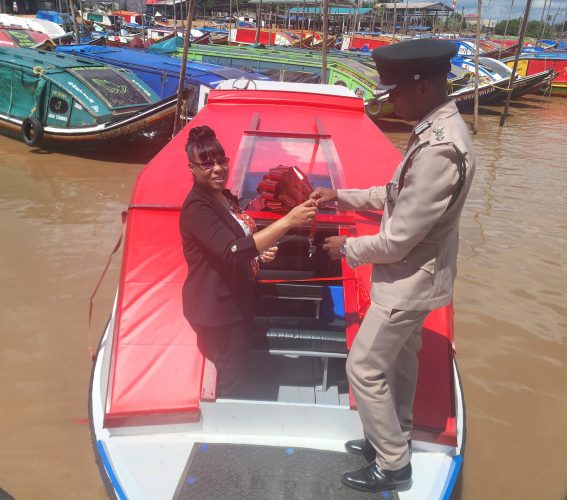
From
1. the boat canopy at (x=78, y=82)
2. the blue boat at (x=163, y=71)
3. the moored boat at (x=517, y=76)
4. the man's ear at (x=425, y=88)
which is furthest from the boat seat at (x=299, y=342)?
the moored boat at (x=517, y=76)

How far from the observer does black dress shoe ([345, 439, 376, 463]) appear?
7.51 ft

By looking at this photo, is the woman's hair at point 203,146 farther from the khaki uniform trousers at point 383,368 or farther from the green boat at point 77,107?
the green boat at point 77,107

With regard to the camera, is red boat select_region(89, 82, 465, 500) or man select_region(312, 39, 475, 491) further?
red boat select_region(89, 82, 465, 500)

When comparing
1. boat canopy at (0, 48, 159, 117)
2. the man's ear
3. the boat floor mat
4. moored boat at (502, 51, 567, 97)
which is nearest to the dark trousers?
the boat floor mat

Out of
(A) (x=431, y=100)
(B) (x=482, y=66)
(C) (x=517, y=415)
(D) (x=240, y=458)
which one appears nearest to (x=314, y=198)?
(A) (x=431, y=100)

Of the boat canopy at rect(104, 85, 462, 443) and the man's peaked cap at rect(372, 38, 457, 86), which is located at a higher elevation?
the man's peaked cap at rect(372, 38, 457, 86)

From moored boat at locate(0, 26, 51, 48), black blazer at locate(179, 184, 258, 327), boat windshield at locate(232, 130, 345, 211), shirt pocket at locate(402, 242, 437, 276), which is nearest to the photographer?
shirt pocket at locate(402, 242, 437, 276)

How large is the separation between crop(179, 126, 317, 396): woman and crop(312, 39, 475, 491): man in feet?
1.17

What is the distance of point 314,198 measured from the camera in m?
2.43

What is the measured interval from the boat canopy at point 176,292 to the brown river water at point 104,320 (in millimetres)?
976

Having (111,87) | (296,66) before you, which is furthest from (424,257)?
(296,66)

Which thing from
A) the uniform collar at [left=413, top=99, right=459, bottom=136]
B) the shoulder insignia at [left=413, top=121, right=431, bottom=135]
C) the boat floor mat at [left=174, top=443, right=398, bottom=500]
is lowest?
the boat floor mat at [left=174, top=443, right=398, bottom=500]

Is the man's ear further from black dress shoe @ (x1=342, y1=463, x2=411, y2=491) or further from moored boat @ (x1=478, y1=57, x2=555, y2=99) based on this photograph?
moored boat @ (x1=478, y1=57, x2=555, y2=99)

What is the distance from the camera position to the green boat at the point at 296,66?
1308 centimetres
